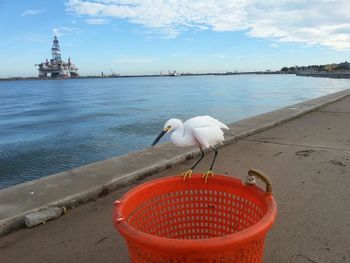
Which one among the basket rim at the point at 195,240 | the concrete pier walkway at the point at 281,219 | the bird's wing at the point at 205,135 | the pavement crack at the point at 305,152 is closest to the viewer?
the basket rim at the point at 195,240

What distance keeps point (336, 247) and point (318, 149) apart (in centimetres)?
355

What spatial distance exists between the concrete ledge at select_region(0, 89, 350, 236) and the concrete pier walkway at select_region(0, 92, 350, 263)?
0.10 meters

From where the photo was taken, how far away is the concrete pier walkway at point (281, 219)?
295cm

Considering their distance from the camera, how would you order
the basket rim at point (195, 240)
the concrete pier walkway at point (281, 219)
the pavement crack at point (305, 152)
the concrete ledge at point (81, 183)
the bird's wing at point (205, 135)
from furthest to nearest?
the pavement crack at point (305, 152) < the concrete ledge at point (81, 183) < the concrete pier walkway at point (281, 219) < the bird's wing at point (205, 135) < the basket rim at point (195, 240)

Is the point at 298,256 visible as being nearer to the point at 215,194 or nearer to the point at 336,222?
the point at 336,222

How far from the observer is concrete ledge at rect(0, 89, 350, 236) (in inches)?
142

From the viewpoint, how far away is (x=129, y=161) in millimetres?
5305

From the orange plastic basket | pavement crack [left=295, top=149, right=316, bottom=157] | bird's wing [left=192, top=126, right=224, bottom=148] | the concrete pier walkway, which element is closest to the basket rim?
the orange plastic basket

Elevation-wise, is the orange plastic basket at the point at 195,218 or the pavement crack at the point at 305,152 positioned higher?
the orange plastic basket at the point at 195,218

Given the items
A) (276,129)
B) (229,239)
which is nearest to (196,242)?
(229,239)

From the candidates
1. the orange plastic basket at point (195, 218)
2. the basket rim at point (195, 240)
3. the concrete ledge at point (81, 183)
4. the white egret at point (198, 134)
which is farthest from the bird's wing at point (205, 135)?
the concrete ledge at point (81, 183)

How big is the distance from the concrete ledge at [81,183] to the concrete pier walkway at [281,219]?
0.10 meters

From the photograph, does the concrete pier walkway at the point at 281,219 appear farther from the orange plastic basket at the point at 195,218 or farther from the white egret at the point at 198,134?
the white egret at the point at 198,134

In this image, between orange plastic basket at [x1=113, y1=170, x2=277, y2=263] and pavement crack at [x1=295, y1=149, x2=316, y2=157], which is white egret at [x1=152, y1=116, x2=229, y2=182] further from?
pavement crack at [x1=295, y1=149, x2=316, y2=157]
